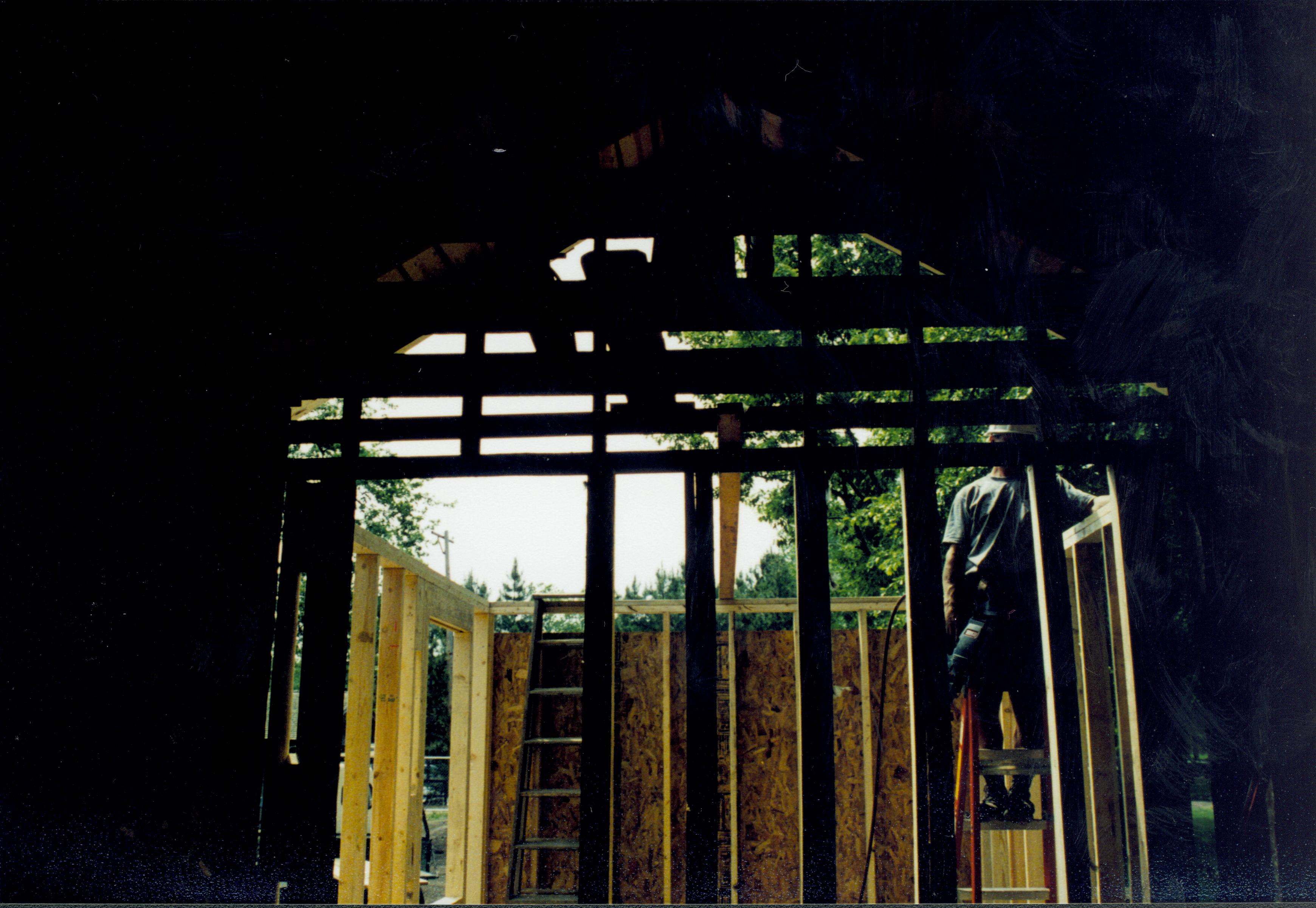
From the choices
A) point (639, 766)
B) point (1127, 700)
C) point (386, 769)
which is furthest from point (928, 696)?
point (639, 766)

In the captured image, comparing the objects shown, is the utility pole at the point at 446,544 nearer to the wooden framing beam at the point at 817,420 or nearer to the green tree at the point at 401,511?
the green tree at the point at 401,511

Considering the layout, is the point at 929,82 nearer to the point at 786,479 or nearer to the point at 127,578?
the point at 127,578

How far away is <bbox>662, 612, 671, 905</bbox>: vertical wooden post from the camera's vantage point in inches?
310

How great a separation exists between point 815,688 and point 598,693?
0.68 meters

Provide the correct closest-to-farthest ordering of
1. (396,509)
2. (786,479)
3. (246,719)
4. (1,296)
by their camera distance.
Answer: (1,296), (246,719), (786,479), (396,509)

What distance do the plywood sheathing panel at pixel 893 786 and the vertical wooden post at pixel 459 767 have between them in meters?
3.69

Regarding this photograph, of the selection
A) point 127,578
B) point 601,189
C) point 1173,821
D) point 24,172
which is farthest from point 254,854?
point 1173,821

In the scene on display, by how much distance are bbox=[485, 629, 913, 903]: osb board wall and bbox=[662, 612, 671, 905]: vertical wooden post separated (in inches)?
1.6

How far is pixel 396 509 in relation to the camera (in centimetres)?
2656

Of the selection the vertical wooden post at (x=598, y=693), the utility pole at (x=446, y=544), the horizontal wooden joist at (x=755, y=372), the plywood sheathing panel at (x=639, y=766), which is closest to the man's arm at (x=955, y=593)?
the horizontal wooden joist at (x=755, y=372)

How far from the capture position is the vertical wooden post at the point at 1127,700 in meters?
3.01

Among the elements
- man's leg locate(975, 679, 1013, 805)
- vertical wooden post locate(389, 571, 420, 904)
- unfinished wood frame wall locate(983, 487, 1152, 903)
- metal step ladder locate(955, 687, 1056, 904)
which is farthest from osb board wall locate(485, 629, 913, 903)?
metal step ladder locate(955, 687, 1056, 904)

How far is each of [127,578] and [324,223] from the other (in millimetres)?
1481

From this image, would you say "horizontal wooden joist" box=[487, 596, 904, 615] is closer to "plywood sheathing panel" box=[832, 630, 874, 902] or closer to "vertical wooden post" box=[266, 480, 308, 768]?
"plywood sheathing panel" box=[832, 630, 874, 902]
